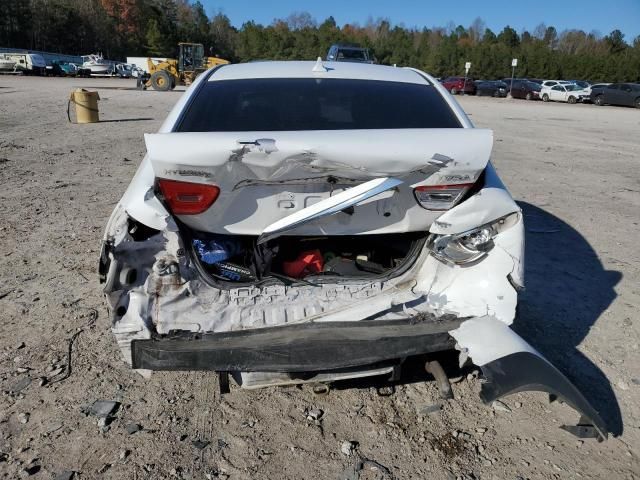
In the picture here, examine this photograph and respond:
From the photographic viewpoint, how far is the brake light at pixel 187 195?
97.7 inches

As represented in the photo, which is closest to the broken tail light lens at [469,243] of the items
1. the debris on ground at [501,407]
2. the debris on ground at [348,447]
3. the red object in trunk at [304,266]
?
the red object in trunk at [304,266]

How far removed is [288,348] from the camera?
2268 mm

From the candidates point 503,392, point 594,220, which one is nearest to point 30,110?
point 594,220

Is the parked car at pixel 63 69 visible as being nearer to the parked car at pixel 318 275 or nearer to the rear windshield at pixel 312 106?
the rear windshield at pixel 312 106

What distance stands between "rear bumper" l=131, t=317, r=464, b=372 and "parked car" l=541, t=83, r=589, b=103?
37.8 meters

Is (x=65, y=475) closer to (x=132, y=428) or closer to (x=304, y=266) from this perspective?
(x=132, y=428)

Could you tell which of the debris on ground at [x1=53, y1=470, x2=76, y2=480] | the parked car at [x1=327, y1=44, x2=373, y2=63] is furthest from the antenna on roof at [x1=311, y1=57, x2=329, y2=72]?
the parked car at [x1=327, y1=44, x2=373, y2=63]

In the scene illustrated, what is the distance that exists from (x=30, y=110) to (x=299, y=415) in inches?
645

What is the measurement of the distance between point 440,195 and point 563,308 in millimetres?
1865

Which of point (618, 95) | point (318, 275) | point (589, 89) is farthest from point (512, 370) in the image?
point (589, 89)

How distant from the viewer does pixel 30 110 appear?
15680 millimetres

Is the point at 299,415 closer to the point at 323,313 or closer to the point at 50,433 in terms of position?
the point at 323,313

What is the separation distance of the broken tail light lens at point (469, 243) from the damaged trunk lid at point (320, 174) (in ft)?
0.43

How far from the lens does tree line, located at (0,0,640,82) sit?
57438 mm
